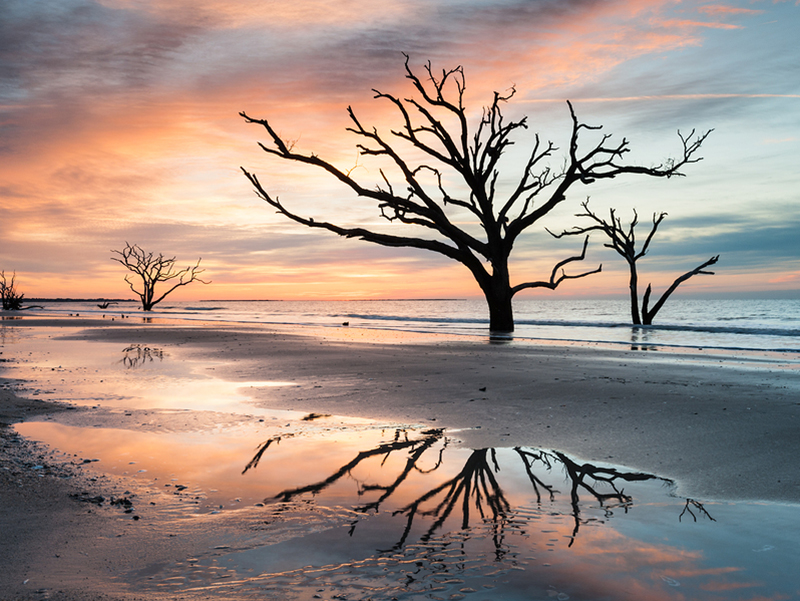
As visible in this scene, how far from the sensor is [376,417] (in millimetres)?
5695

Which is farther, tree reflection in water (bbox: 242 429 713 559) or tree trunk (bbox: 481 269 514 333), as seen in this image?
tree trunk (bbox: 481 269 514 333)

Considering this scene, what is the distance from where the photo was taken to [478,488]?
3.41m

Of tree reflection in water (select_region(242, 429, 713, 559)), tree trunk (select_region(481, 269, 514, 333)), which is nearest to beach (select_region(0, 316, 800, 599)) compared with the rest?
tree reflection in water (select_region(242, 429, 713, 559))

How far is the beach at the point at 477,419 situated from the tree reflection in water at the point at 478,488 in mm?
326

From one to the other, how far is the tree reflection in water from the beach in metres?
0.33

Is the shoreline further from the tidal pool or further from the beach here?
the tidal pool

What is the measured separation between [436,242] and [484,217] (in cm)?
198

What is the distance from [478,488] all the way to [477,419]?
2.11 meters

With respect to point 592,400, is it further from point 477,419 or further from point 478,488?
point 478,488

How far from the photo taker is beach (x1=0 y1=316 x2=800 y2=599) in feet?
8.50

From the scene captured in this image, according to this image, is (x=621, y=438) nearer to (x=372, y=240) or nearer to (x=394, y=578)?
(x=394, y=578)

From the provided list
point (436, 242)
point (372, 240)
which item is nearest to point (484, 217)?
point (436, 242)

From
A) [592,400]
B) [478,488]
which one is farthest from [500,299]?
[478,488]

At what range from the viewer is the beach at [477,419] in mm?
2592
